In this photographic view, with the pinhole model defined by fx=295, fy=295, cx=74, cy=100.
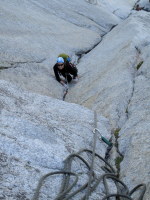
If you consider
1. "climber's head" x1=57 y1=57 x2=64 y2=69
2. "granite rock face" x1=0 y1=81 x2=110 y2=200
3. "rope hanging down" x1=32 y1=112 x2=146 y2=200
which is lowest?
"climber's head" x1=57 y1=57 x2=64 y2=69

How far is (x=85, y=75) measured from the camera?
12.3 meters

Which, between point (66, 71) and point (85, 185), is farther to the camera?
point (66, 71)

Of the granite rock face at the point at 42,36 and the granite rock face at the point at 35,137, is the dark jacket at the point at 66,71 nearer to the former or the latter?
the granite rock face at the point at 42,36

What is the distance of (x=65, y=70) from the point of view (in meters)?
11.8

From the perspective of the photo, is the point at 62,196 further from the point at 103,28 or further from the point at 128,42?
the point at 103,28

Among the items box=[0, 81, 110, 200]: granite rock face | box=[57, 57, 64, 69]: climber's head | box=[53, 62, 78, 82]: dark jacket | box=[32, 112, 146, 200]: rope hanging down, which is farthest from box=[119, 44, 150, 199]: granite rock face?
box=[53, 62, 78, 82]: dark jacket

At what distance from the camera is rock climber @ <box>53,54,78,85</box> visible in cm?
1133

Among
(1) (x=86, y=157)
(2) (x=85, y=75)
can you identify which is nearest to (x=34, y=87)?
(2) (x=85, y=75)

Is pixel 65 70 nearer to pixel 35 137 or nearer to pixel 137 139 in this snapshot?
pixel 137 139

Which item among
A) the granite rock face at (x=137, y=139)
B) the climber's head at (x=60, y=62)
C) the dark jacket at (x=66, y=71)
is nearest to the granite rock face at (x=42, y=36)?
the dark jacket at (x=66, y=71)

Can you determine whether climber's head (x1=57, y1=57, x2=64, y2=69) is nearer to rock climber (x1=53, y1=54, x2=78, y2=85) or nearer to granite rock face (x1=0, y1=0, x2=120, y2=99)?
rock climber (x1=53, y1=54, x2=78, y2=85)

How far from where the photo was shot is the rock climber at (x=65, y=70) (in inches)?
446

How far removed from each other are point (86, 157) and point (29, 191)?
1681 millimetres

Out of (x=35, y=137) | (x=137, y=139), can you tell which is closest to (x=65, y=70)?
(x=137, y=139)
